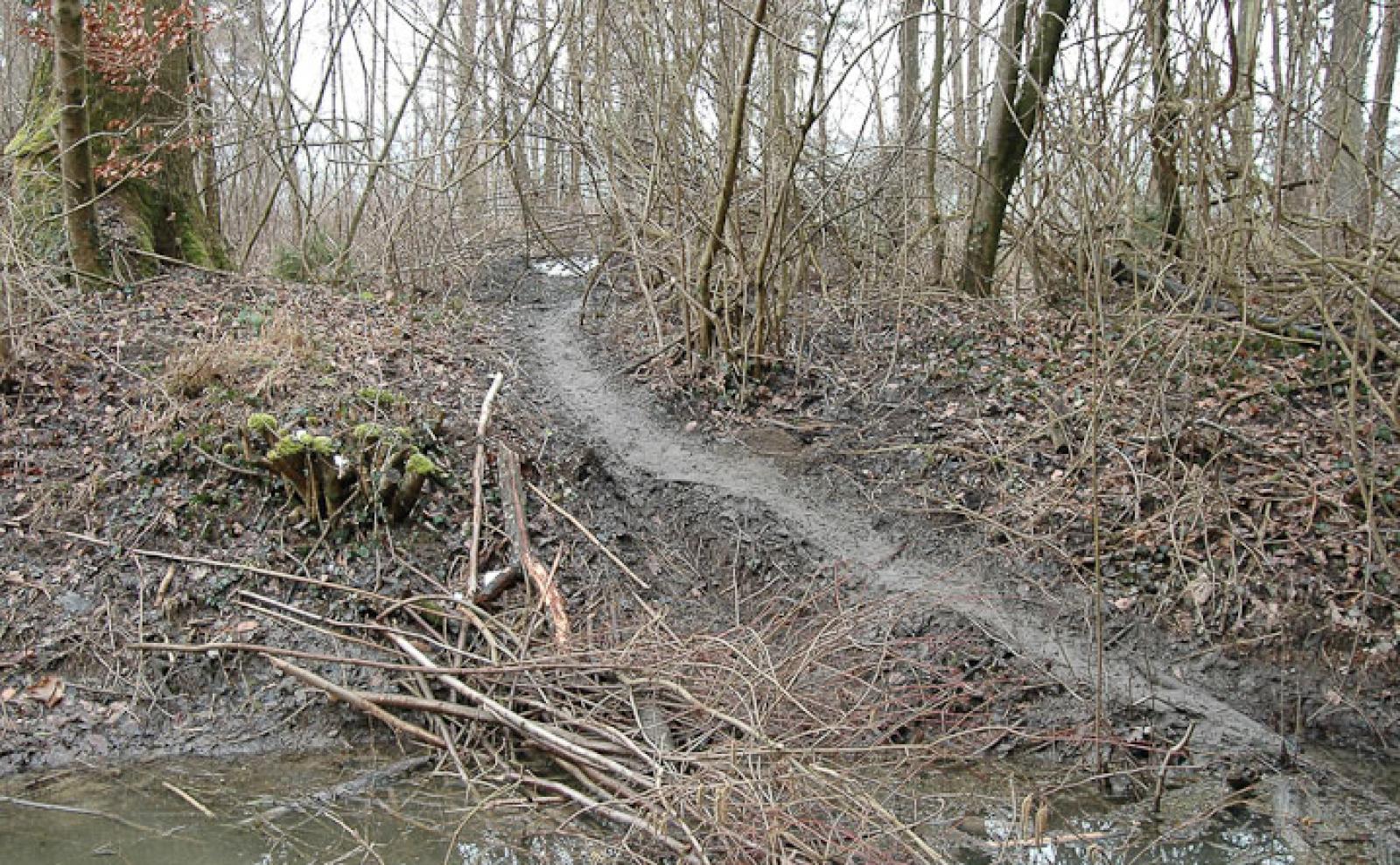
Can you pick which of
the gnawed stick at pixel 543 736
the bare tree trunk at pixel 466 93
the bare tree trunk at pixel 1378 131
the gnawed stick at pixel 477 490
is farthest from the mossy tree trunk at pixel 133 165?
the bare tree trunk at pixel 1378 131

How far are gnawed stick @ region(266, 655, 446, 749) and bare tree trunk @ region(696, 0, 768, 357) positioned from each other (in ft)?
16.1

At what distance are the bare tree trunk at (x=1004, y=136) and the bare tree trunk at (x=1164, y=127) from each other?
3.67 ft

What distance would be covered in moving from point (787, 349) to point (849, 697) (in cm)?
463

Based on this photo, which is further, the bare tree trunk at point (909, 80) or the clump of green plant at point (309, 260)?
the clump of green plant at point (309, 260)

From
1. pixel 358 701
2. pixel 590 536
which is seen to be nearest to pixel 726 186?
pixel 590 536

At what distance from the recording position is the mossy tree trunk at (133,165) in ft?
29.7

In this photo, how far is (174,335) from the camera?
27.1 ft

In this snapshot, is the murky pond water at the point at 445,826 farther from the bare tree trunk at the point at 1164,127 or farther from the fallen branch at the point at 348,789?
the bare tree trunk at the point at 1164,127

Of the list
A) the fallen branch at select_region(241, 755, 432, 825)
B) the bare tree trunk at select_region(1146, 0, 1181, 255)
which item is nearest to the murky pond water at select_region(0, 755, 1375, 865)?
the fallen branch at select_region(241, 755, 432, 825)

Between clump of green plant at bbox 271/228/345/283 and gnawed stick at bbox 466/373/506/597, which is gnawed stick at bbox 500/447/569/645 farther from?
clump of green plant at bbox 271/228/345/283

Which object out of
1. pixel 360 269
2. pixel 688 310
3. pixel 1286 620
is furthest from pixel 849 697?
pixel 360 269

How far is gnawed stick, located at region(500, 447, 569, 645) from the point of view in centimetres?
611

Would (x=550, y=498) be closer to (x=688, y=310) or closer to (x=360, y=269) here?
(x=688, y=310)

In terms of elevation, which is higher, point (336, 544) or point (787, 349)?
point (787, 349)
